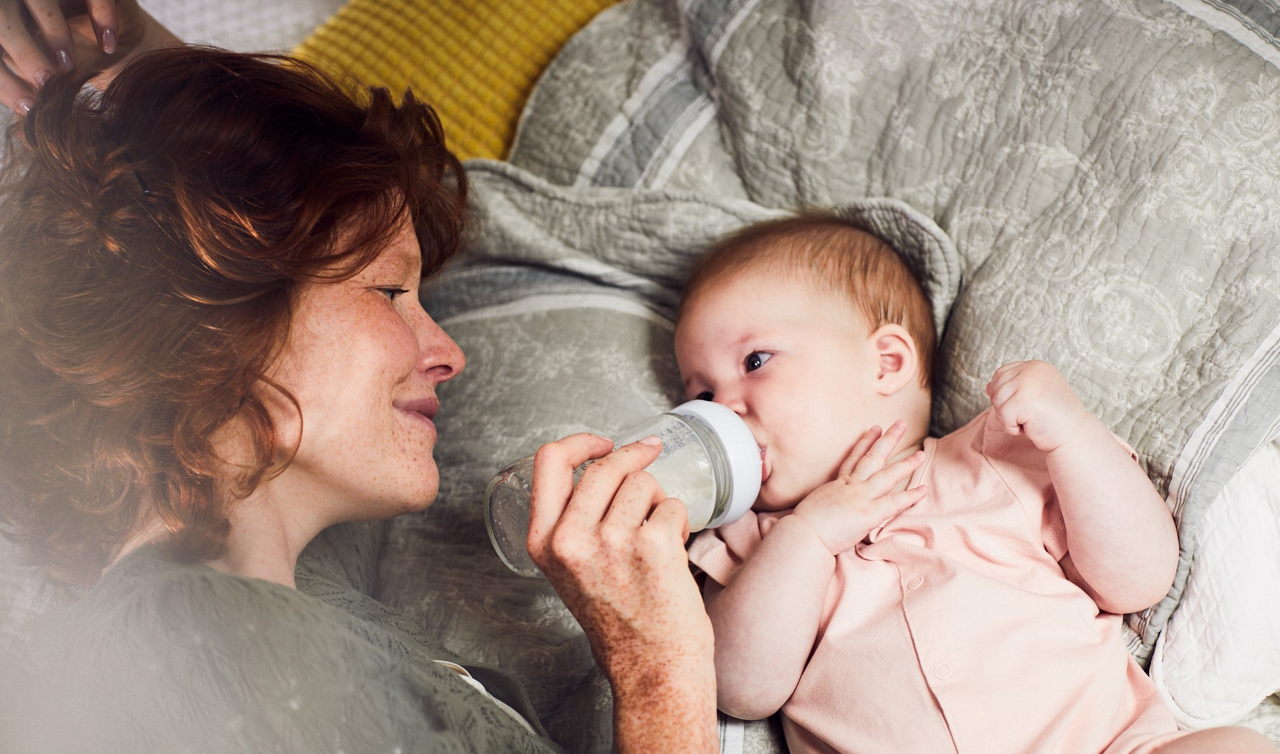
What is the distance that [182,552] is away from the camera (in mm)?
814

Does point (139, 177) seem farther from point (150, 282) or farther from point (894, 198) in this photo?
point (894, 198)

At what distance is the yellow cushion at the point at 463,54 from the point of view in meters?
1.60

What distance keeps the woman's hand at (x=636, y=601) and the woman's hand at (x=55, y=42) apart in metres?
0.63

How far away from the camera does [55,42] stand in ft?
2.86

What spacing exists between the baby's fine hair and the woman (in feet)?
1.47

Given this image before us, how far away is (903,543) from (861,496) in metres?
0.09

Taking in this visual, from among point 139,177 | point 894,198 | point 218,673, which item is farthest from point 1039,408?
point 139,177

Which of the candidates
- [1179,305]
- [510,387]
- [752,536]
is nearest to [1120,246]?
[1179,305]

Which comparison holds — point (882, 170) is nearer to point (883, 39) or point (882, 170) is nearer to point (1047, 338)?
point (883, 39)

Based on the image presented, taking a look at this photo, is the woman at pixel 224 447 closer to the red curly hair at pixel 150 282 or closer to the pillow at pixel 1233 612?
the red curly hair at pixel 150 282

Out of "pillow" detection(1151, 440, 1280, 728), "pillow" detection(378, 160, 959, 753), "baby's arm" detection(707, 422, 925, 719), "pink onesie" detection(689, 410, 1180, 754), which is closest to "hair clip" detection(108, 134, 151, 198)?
"pillow" detection(378, 160, 959, 753)

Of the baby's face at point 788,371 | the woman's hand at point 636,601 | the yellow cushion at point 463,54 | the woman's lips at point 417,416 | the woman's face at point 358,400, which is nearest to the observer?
the woman's hand at point 636,601

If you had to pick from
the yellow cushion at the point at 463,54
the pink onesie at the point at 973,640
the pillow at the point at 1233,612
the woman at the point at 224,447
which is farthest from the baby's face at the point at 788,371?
the yellow cushion at the point at 463,54

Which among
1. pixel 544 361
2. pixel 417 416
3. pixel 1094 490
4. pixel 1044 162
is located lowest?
pixel 544 361
